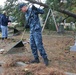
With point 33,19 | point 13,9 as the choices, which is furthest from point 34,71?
point 13,9

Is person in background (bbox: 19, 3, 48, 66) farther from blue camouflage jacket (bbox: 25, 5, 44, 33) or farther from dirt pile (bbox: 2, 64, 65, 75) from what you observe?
dirt pile (bbox: 2, 64, 65, 75)

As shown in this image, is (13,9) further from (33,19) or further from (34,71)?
(34,71)

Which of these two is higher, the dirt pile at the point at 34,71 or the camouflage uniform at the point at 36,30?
the camouflage uniform at the point at 36,30

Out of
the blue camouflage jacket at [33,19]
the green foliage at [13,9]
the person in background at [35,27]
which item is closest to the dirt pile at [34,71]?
the person in background at [35,27]

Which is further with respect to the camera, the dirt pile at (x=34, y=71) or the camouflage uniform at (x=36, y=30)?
the camouflage uniform at (x=36, y=30)

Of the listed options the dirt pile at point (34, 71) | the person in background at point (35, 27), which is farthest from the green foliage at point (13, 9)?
the dirt pile at point (34, 71)

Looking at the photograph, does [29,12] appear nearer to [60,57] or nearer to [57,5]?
[60,57]

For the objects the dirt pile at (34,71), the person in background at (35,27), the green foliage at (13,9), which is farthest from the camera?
the green foliage at (13,9)

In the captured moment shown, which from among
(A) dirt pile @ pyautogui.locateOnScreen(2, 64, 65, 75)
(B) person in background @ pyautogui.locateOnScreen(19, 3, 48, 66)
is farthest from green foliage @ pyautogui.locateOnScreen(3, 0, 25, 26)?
(A) dirt pile @ pyautogui.locateOnScreen(2, 64, 65, 75)

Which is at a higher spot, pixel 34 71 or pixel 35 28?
pixel 35 28

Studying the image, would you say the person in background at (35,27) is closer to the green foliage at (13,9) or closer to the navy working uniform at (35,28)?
the navy working uniform at (35,28)

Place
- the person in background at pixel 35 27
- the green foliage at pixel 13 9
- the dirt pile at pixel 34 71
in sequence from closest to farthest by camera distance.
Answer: the dirt pile at pixel 34 71 < the person in background at pixel 35 27 < the green foliage at pixel 13 9

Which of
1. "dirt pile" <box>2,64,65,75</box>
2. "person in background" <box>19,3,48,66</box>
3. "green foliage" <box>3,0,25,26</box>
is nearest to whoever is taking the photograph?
"dirt pile" <box>2,64,65,75</box>

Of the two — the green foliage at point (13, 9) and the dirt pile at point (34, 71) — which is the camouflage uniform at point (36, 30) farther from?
the green foliage at point (13, 9)
